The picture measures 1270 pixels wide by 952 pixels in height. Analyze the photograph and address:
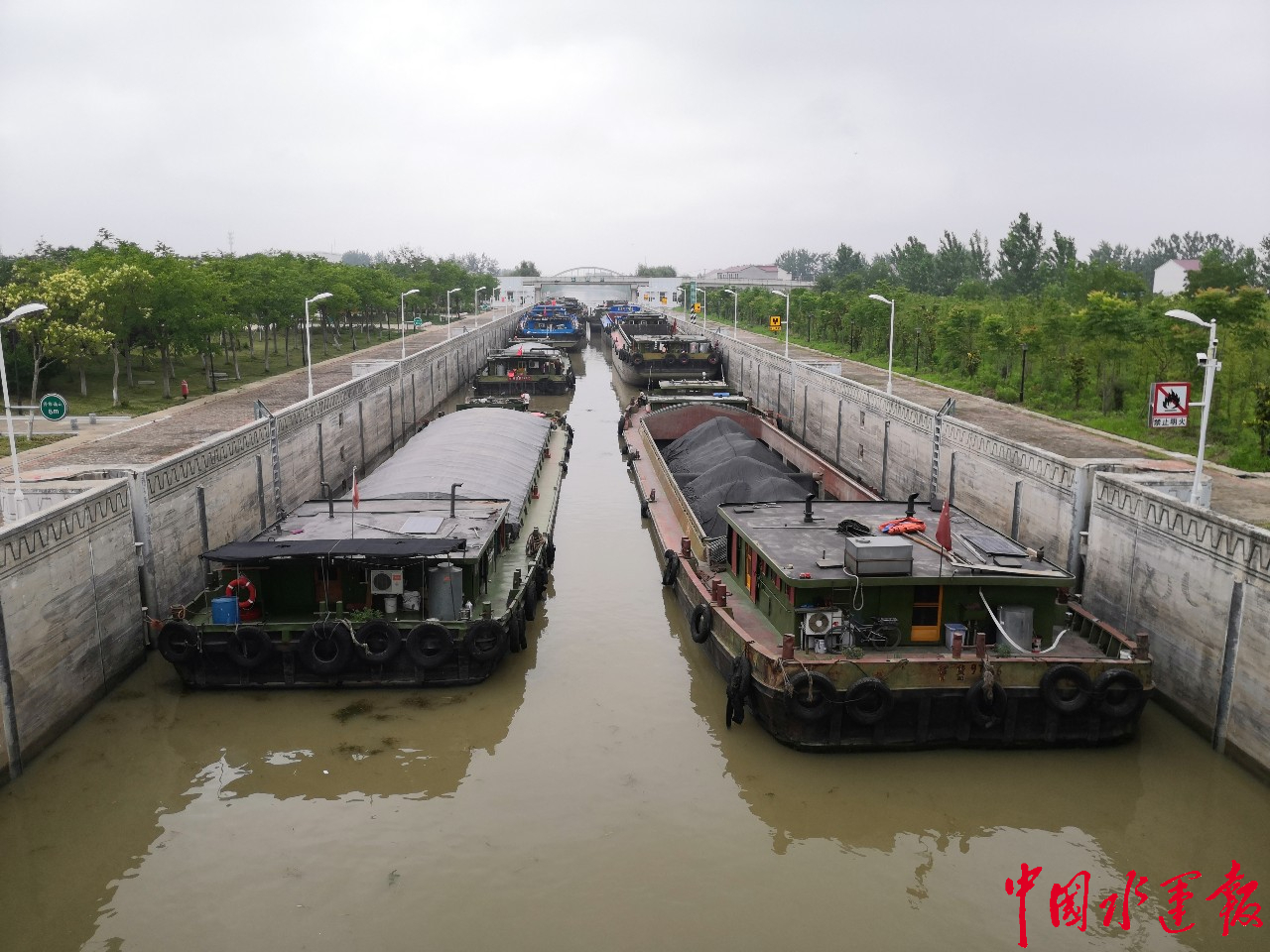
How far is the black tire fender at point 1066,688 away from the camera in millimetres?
13781

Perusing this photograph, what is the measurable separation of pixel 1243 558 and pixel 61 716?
57.5 ft

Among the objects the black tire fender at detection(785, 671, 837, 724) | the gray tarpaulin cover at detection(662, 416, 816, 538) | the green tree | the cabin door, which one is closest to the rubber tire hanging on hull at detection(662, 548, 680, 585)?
the gray tarpaulin cover at detection(662, 416, 816, 538)

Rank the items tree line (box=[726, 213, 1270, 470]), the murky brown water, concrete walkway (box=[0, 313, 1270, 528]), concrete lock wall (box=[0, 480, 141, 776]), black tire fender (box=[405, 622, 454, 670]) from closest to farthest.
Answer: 1. the murky brown water
2. concrete lock wall (box=[0, 480, 141, 776])
3. black tire fender (box=[405, 622, 454, 670])
4. concrete walkway (box=[0, 313, 1270, 528])
5. tree line (box=[726, 213, 1270, 470])

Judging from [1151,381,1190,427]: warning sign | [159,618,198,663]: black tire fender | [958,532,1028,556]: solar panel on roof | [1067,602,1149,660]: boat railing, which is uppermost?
[1151,381,1190,427]: warning sign

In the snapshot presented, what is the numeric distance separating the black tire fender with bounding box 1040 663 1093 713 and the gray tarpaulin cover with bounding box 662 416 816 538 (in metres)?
6.40

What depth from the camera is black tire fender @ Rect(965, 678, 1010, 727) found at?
13.7 metres

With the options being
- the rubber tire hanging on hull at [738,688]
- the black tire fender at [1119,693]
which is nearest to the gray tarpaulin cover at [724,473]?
the rubber tire hanging on hull at [738,688]

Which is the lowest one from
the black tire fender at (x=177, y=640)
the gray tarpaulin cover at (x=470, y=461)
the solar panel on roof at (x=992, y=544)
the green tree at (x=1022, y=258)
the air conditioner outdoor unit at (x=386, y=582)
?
the black tire fender at (x=177, y=640)

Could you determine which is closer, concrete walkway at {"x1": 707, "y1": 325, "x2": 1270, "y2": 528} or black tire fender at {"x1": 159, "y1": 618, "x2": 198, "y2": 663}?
black tire fender at {"x1": 159, "y1": 618, "x2": 198, "y2": 663}

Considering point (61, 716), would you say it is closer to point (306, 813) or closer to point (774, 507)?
point (306, 813)

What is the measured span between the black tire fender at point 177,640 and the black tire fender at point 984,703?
12.1m

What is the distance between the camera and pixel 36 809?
12.7 meters

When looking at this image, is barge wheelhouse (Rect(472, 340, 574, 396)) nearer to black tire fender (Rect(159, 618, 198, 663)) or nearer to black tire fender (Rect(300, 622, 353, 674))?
black tire fender (Rect(300, 622, 353, 674))

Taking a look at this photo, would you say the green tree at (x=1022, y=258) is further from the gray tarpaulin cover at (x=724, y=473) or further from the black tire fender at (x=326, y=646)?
the black tire fender at (x=326, y=646)
